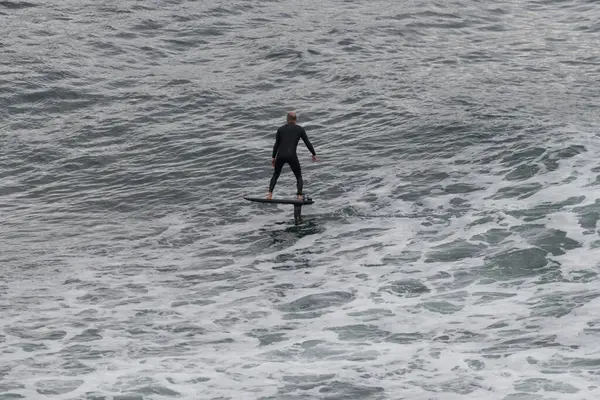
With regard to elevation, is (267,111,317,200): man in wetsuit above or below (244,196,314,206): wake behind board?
above

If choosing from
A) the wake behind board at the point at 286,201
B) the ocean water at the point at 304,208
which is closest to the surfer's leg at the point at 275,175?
the wake behind board at the point at 286,201

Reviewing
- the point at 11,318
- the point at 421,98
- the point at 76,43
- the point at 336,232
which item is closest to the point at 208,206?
the point at 336,232

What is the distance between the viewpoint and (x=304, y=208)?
24.4 m

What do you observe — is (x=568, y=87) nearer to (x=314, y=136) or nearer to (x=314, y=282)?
(x=314, y=136)

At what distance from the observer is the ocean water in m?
16.9

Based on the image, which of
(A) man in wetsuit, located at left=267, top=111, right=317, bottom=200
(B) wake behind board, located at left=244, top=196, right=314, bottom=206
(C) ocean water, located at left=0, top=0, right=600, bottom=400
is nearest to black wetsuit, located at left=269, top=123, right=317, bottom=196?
(A) man in wetsuit, located at left=267, top=111, right=317, bottom=200

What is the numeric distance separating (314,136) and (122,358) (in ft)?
44.1

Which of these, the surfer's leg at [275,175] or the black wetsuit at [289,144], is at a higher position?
the black wetsuit at [289,144]

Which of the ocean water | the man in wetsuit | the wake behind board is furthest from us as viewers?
the man in wetsuit

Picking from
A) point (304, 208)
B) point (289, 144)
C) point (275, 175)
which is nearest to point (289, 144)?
point (289, 144)

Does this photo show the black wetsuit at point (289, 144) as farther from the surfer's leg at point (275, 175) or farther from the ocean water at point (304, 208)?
the ocean water at point (304, 208)

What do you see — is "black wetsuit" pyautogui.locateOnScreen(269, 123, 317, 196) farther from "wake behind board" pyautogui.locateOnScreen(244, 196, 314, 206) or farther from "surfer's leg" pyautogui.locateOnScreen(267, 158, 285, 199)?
"wake behind board" pyautogui.locateOnScreen(244, 196, 314, 206)

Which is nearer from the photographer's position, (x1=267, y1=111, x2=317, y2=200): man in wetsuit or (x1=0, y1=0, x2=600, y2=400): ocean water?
(x1=0, y1=0, x2=600, y2=400): ocean water

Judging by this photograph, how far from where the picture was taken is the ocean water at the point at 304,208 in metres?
16.9
